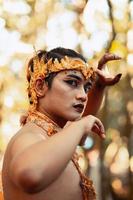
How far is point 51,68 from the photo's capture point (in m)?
1.44

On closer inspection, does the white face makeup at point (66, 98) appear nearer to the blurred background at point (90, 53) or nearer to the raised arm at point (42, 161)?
the raised arm at point (42, 161)

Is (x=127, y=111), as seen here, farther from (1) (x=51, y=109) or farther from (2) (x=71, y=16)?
(1) (x=51, y=109)

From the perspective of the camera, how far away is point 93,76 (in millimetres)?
1493

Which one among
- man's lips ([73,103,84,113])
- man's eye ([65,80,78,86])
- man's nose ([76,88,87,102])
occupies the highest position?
man's eye ([65,80,78,86])

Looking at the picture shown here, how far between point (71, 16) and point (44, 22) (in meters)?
0.26

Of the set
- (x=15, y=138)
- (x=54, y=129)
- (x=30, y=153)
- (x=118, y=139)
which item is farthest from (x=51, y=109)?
(x=118, y=139)

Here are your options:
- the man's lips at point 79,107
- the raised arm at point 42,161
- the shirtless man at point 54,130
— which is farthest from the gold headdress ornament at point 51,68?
the raised arm at point 42,161

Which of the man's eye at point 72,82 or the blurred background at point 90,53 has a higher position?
the man's eye at point 72,82

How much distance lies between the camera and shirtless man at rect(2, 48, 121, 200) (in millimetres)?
1047

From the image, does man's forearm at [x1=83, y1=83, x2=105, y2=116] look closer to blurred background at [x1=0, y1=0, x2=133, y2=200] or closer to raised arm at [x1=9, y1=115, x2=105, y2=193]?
raised arm at [x1=9, y1=115, x2=105, y2=193]

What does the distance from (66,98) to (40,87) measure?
12 centimetres

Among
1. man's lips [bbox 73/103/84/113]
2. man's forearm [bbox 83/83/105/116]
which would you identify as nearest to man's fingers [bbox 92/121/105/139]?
man's lips [bbox 73/103/84/113]

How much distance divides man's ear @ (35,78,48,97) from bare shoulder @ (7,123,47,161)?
0.15m

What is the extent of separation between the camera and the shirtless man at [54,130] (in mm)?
1047
